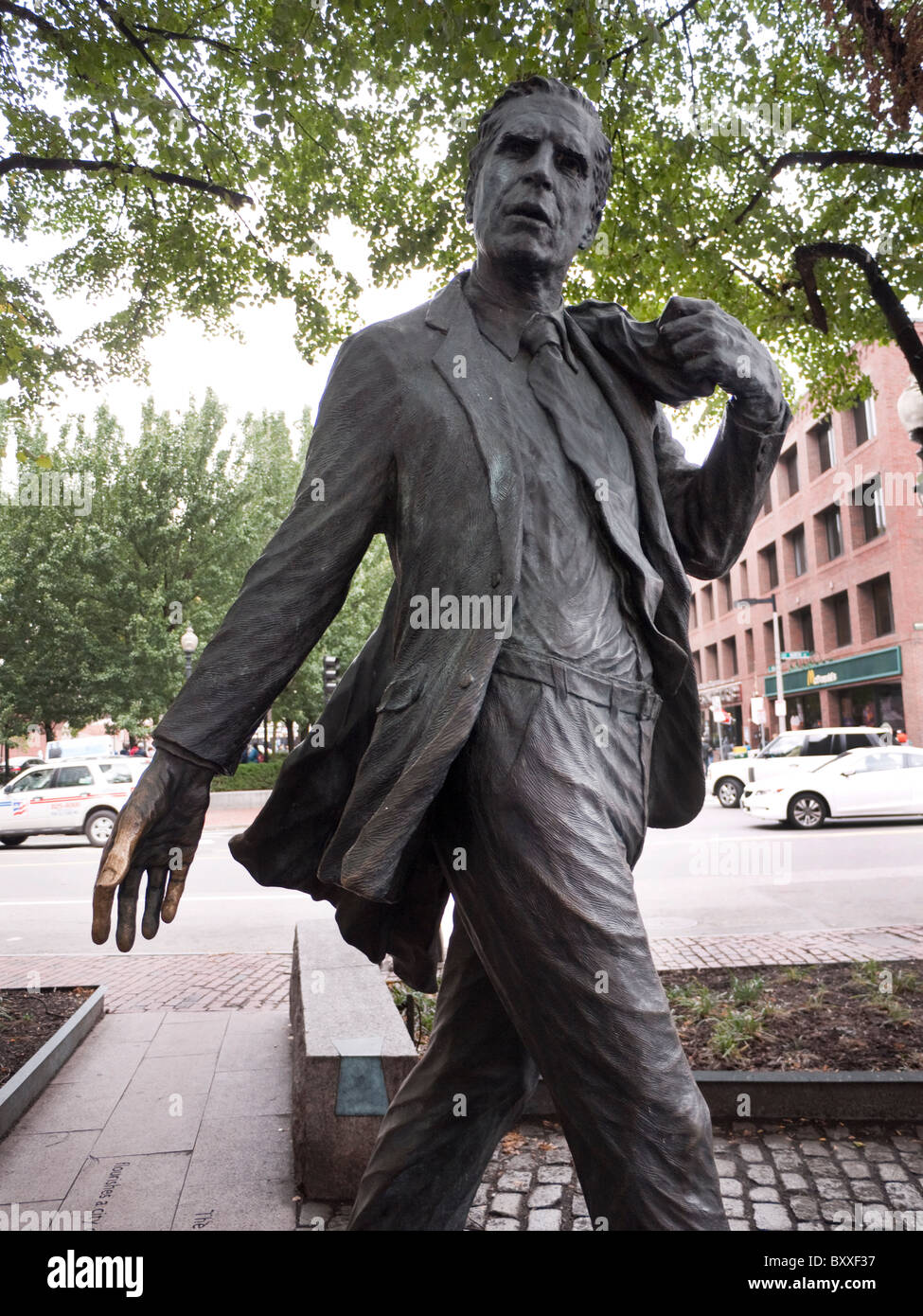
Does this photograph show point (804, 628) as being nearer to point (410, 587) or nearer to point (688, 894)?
point (688, 894)

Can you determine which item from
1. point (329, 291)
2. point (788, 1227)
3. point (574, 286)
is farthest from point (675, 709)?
point (329, 291)

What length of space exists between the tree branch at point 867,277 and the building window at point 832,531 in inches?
1226

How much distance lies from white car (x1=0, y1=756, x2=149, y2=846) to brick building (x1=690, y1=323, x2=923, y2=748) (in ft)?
47.4

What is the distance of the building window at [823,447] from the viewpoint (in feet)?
120

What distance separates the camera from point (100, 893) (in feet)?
5.78

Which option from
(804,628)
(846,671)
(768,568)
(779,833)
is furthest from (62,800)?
(768,568)

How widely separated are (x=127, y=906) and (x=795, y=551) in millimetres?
42199

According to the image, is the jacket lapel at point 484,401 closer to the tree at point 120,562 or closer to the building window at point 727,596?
the tree at point 120,562

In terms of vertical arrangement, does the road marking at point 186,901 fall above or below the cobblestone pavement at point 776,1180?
above

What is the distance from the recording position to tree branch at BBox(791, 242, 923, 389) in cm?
653

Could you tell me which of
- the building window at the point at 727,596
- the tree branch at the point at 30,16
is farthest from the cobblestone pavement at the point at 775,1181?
the building window at the point at 727,596

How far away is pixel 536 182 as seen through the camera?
2008mm
